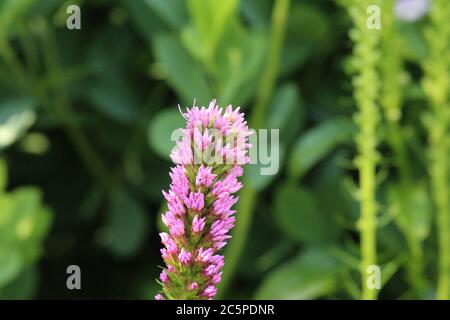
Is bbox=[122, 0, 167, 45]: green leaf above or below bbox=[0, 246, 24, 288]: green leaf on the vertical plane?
above

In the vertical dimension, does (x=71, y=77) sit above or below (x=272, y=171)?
above

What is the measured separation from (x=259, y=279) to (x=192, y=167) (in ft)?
2.04

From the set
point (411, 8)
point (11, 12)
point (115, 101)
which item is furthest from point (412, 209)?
point (11, 12)

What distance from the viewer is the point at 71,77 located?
3.03 ft

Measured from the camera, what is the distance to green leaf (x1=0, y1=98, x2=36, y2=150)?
85 cm

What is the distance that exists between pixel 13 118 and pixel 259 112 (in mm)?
254

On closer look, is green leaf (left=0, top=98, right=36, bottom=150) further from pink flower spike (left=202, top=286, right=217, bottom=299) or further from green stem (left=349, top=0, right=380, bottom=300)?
pink flower spike (left=202, top=286, right=217, bottom=299)

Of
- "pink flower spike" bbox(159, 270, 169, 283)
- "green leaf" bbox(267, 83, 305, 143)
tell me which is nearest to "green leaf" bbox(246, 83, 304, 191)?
"green leaf" bbox(267, 83, 305, 143)

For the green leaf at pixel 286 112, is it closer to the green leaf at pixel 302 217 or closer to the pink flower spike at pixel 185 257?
the green leaf at pixel 302 217

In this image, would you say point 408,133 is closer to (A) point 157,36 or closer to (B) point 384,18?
(B) point 384,18

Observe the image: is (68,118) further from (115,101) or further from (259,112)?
(259,112)

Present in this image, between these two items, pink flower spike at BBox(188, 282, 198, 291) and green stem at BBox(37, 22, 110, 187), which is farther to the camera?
green stem at BBox(37, 22, 110, 187)

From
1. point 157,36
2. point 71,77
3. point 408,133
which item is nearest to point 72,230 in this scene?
point 71,77

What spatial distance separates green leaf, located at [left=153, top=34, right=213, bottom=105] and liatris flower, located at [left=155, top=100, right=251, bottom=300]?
1.42 feet
